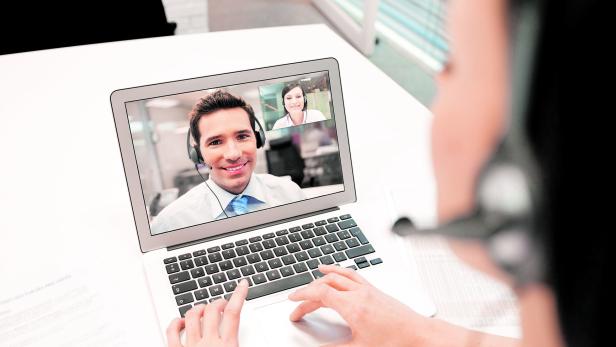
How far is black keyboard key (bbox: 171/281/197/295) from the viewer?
789mm

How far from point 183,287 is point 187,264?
0.05 meters

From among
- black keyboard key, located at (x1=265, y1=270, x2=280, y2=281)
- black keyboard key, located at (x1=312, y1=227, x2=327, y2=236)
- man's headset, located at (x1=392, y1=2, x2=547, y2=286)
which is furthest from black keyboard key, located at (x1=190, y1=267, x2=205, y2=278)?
man's headset, located at (x1=392, y1=2, x2=547, y2=286)

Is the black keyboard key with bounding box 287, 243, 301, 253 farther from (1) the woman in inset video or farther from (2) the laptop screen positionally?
(1) the woman in inset video

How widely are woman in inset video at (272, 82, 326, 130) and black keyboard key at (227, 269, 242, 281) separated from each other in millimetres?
257

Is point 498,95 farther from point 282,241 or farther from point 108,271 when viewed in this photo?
point 108,271

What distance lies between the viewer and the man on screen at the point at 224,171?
34.8 inches

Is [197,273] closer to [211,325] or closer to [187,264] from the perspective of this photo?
[187,264]

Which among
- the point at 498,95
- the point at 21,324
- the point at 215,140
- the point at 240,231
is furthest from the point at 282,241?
the point at 498,95

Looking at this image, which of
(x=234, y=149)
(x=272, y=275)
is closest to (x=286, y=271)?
(x=272, y=275)

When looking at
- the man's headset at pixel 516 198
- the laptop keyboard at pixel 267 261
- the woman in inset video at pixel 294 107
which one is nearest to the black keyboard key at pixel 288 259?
the laptop keyboard at pixel 267 261

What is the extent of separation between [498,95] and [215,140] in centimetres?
63

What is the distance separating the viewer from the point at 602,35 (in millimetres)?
263

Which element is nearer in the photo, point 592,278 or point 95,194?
point 592,278

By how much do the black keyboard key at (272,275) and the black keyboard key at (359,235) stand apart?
16 cm
